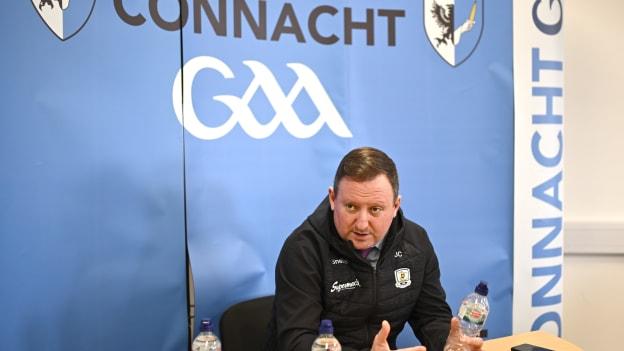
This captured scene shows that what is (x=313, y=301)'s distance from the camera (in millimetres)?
1789

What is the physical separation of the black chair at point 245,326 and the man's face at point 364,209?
551 mm

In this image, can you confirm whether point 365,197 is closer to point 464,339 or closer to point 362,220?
point 362,220

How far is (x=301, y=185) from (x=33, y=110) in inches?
42.7

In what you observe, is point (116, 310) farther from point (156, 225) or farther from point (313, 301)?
point (313, 301)

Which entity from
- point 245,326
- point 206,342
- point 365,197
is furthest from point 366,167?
point 245,326

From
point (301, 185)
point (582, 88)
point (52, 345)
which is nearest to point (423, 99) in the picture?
point (301, 185)

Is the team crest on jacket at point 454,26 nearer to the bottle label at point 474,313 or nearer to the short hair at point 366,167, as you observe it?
the short hair at point 366,167

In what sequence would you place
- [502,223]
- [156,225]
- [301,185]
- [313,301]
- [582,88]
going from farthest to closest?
[582,88]
[502,223]
[301,185]
[156,225]
[313,301]

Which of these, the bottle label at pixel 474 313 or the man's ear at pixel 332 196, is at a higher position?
the man's ear at pixel 332 196

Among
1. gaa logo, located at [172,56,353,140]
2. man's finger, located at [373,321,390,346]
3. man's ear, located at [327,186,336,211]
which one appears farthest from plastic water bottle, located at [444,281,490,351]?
gaa logo, located at [172,56,353,140]

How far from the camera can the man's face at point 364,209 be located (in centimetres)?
173

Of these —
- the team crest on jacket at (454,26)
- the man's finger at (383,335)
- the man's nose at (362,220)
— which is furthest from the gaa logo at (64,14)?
the man's finger at (383,335)

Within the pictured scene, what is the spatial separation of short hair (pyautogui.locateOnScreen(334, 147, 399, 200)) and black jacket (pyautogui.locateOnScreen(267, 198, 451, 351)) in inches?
7.6

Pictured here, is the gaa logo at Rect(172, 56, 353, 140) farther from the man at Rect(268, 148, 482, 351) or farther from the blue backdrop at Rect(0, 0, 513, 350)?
the man at Rect(268, 148, 482, 351)
